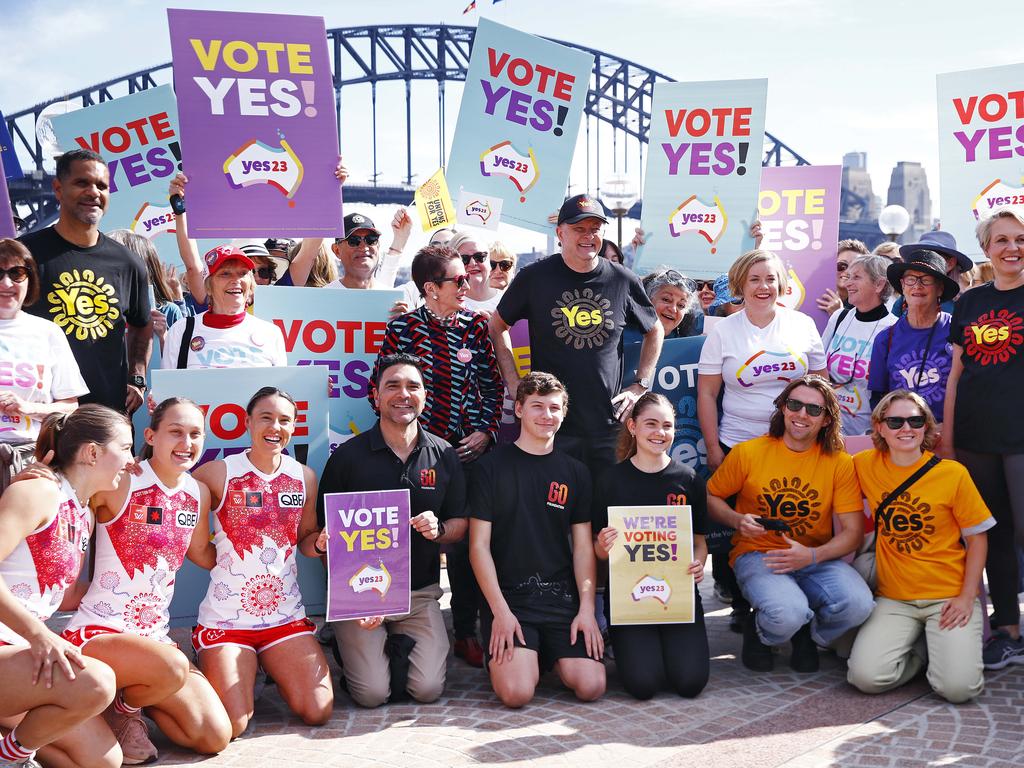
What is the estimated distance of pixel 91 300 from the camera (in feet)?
17.9

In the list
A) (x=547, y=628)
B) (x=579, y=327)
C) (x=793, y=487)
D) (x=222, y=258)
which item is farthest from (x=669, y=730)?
(x=222, y=258)

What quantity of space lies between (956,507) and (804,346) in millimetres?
1285

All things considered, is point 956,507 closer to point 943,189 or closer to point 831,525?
point 831,525

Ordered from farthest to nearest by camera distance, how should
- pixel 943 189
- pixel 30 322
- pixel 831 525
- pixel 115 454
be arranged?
1. pixel 943 189
2. pixel 831 525
3. pixel 30 322
4. pixel 115 454

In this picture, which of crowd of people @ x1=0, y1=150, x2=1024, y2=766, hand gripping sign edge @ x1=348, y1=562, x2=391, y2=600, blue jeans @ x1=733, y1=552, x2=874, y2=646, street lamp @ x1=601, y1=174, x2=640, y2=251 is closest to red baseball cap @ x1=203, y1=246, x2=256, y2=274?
crowd of people @ x1=0, y1=150, x2=1024, y2=766

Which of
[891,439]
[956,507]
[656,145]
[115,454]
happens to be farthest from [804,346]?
[115,454]

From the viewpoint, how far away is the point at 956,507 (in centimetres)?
538

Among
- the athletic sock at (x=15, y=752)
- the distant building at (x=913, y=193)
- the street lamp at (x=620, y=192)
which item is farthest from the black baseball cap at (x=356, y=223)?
the distant building at (x=913, y=193)

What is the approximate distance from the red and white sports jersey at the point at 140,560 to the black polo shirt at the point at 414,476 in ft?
2.58

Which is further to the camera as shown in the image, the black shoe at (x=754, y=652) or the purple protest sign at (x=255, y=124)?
the purple protest sign at (x=255, y=124)

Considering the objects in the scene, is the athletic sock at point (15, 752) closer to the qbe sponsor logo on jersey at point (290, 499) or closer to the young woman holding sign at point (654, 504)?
the qbe sponsor logo on jersey at point (290, 499)

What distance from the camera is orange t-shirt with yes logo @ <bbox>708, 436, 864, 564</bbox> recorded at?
5754 millimetres

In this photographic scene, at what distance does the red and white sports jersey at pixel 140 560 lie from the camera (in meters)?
4.57

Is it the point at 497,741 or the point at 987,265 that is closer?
the point at 497,741
